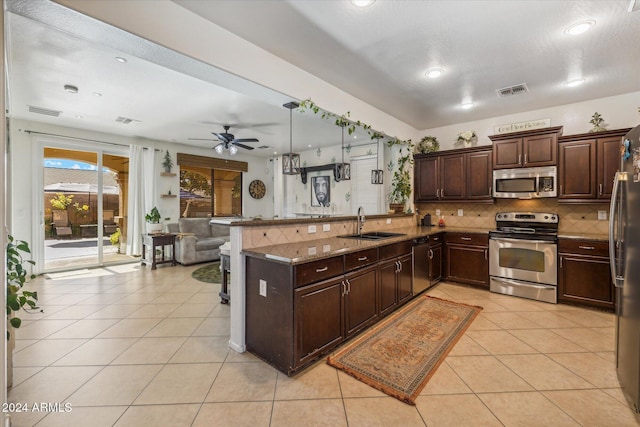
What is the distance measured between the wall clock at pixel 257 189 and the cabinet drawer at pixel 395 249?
5981 mm

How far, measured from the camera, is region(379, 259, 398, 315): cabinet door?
3.04 meters

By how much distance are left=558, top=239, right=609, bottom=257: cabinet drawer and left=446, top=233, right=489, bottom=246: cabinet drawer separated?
860mm

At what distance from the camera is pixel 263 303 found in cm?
233

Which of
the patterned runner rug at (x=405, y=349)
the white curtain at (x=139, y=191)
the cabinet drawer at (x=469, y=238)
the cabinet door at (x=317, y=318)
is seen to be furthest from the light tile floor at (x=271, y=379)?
the white curtain at (x=139, y=191)

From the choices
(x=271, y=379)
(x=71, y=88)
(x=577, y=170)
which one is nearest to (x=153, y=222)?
(x=71, y=88)

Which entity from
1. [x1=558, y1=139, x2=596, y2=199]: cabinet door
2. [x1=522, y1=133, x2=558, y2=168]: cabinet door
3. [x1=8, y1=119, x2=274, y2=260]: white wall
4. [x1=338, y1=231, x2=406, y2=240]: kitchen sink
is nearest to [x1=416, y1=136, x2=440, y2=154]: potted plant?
[x1=522, y1=133, x2=558, y2=168]: cabinet door

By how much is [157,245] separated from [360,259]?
4.71 m

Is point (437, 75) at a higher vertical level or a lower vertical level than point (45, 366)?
higher

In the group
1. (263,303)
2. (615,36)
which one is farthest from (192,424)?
(615,36)

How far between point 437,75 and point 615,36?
1.46 meters

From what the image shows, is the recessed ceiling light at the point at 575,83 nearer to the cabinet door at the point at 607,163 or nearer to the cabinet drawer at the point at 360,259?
the cabinet door at the point at 607,163

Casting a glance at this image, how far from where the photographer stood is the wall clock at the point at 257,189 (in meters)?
8.53

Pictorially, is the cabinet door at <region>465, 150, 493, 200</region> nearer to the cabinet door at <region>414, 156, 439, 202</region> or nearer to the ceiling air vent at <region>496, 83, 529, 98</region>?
the cabinet door at <region>414, 156, 439, 202</region>

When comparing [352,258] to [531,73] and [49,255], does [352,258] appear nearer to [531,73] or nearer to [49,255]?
[531,73]
